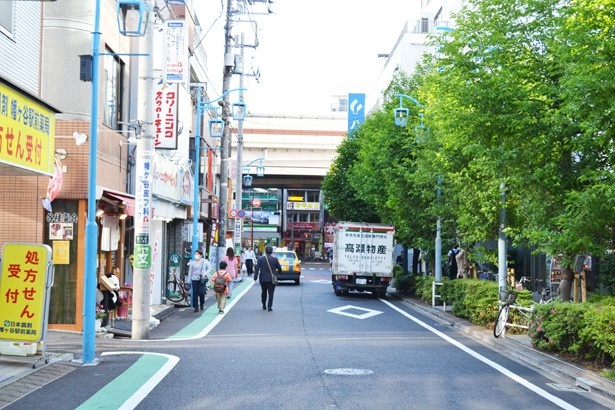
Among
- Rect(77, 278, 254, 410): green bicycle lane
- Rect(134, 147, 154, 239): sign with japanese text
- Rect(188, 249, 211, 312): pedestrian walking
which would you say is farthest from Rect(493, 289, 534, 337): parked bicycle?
Rect(188, 249, 211, 312): pedestrian walking

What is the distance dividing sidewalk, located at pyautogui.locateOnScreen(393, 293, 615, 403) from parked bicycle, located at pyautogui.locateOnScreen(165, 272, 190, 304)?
28.0 ft

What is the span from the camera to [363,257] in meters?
31.5

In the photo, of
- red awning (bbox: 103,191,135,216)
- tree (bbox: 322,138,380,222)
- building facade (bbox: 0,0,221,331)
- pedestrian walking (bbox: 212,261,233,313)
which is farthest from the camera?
tree (bbox: 322,138,380,222)

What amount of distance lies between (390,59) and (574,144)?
172 feet

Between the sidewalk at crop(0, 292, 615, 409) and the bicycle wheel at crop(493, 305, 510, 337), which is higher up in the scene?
the bicycle wheel at crop(493, 305, 510, 337)

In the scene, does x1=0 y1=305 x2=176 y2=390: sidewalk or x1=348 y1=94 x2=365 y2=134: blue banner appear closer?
x1=0 y1=305 x2=176 y2=390: sidewalk

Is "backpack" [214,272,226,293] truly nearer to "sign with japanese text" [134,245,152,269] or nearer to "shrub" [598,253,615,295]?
"sign with japanese text" [134,245,152,269]

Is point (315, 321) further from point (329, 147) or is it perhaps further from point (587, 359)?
point (329, 147)

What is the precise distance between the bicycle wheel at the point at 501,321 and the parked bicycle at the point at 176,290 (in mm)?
11545

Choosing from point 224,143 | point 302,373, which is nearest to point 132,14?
point 302,373

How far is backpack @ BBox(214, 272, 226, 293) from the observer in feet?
73.5

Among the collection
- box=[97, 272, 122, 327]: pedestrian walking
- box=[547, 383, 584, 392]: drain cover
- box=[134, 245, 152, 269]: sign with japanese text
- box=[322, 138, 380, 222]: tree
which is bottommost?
box=[547, 383, 584, 392]: drain cover

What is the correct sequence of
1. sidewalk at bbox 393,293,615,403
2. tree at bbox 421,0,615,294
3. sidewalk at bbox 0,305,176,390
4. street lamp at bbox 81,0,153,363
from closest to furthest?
sidewalk at bbox 393,293,615,403 → sidewalk at bbox 0,305,176,390 → tree at bbox 421,0,615,294 → street lamp at bbox 81,0,153,363

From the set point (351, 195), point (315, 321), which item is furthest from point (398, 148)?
point (351, 195)
